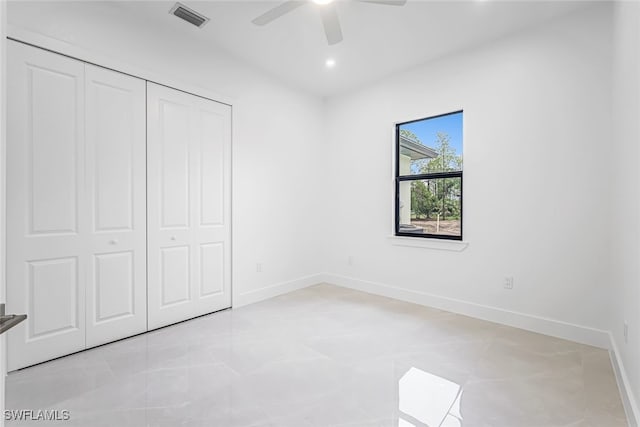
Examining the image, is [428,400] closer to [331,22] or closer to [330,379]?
[330,379]

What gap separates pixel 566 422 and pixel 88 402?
2.75 metres

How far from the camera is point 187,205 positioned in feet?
10.8

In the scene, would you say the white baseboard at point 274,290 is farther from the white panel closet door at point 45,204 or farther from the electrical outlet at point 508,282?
the electrical outlet at point 508,282

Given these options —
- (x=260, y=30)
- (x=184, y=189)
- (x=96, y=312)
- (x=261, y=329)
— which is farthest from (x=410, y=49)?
(x=96, y=312)

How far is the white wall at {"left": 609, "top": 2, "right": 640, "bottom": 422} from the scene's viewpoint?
1.76m

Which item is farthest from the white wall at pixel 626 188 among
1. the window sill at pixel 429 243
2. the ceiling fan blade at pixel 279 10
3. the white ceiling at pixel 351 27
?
the ceiling fan blade at pixel 279 10

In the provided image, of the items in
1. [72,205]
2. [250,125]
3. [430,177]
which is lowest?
[72,205]

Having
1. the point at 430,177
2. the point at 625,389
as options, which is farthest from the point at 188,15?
the point at 625,389

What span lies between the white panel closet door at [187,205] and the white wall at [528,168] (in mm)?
2090

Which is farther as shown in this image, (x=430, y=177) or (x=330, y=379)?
(x=430, y=177)

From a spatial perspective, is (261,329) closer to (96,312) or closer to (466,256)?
(96,312)

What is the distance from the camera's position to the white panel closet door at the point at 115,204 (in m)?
2.64

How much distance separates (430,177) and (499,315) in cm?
166

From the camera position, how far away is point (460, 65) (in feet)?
11.6
